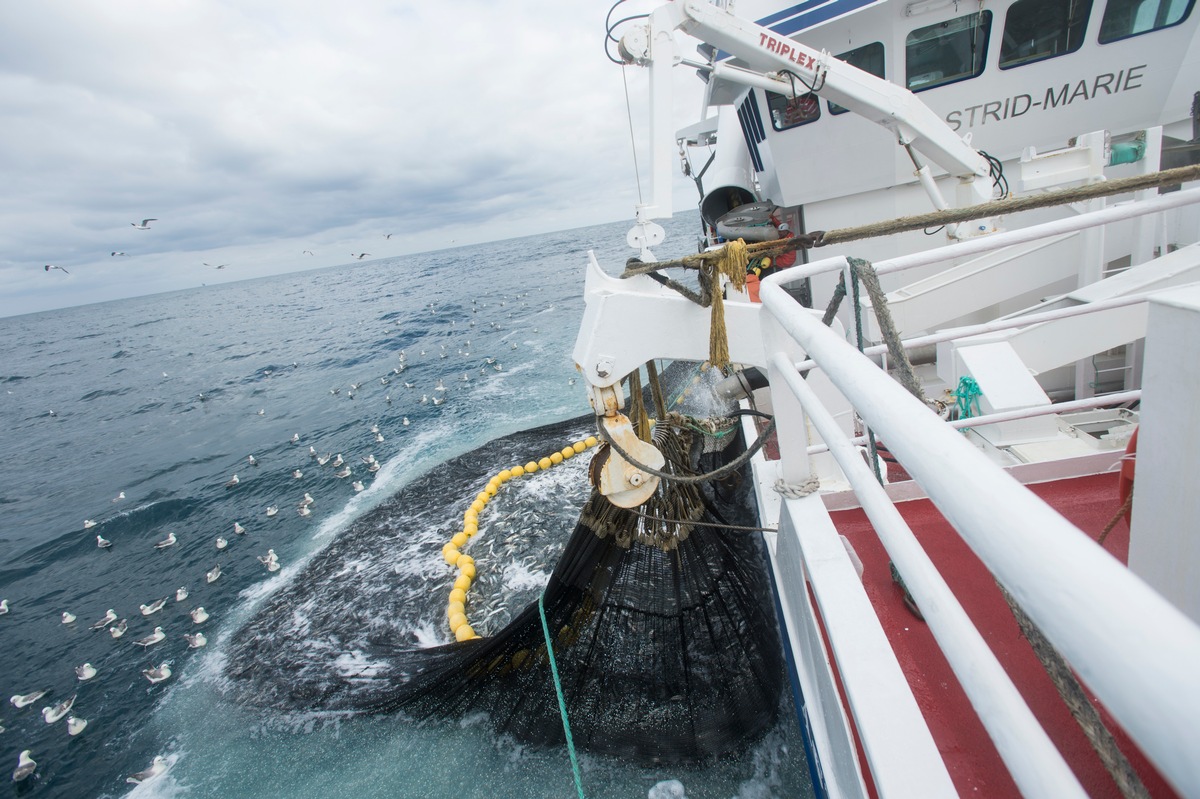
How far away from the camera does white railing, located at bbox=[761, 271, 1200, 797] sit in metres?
0.40

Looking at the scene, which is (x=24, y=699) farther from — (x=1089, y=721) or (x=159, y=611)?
(x=1089, y=721)

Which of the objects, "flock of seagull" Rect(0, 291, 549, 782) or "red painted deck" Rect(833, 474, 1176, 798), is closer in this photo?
"red painted deck" Rect(833, 474, 1176, 798)

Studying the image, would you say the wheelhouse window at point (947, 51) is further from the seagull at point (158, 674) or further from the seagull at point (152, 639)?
the seagull at point (152, 639)

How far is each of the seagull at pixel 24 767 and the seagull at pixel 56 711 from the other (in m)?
0.49

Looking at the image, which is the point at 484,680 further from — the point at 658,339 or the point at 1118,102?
the point at 1118,102

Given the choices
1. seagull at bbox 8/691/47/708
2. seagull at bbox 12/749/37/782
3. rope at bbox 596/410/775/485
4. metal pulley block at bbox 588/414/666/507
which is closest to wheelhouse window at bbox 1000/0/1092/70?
rope at bbox 596/410/775/485

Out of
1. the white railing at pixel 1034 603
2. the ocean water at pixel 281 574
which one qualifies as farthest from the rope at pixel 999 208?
the ocean water at pixel 281 574

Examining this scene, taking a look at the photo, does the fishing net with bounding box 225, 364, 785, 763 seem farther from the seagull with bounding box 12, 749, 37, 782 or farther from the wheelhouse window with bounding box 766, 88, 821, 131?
the wheelhouse window with bounding box 766, 88, 821, 131

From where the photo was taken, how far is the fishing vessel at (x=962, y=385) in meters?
0.68

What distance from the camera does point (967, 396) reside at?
3.73 meters

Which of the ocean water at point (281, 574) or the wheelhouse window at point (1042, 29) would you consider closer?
the ocean water at point (281, 574)

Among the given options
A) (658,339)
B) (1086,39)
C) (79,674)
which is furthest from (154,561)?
(1086,39)

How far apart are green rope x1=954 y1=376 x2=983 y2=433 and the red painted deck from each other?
2.84ft

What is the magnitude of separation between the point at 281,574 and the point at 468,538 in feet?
8.93
